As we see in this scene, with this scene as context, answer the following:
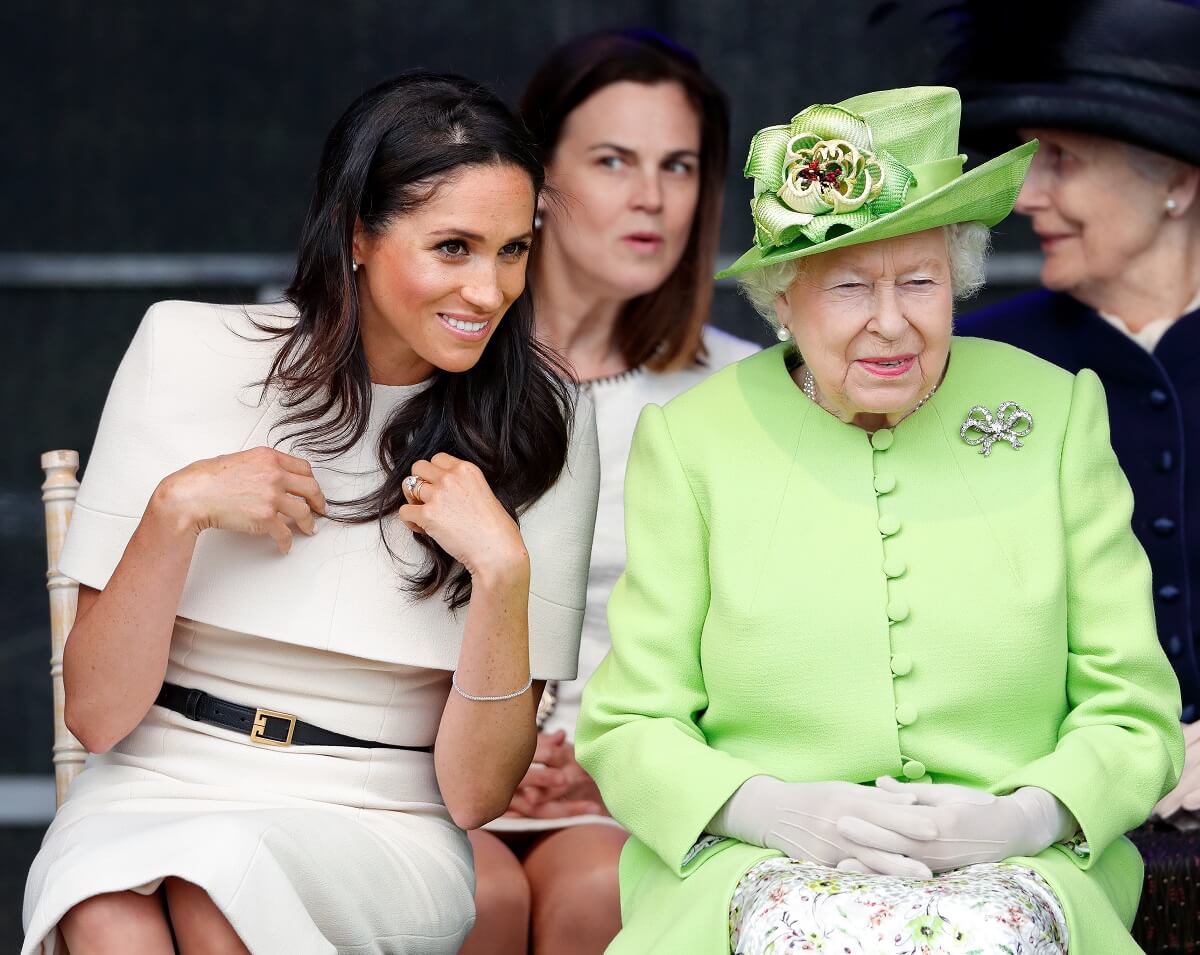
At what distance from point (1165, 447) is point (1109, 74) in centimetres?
75

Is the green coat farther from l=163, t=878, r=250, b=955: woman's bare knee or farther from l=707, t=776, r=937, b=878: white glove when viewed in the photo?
l=163, t=878, r=250, b=955: woman's bare knee

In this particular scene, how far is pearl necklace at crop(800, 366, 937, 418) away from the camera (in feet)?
10.0

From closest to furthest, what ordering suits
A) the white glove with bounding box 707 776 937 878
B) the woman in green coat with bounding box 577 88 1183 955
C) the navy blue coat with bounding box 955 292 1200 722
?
1. the white glove with bounding box 707 776 937 878
2. the woman in green coat with bounding box 577 88 1183 955
3. the navy blue coat with bounding box 955 292 1200 722

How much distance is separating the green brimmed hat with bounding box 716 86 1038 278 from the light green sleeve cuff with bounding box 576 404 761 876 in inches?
15.9

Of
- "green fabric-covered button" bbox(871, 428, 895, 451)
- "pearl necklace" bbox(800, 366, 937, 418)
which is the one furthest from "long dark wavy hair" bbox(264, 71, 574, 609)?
"green fabric-covered button" bbox(871, 428, 895, 451)

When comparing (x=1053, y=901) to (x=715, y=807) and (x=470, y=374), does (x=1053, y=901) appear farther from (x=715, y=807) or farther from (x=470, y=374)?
(x=470, y=374)

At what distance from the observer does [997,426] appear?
9.86ft

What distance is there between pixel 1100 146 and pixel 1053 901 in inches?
70.0

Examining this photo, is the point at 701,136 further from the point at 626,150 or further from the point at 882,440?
the point at 882,440

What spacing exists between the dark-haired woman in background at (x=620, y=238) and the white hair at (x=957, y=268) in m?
0.98

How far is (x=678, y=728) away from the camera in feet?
9.62

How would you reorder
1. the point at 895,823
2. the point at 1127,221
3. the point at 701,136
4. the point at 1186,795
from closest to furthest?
the point at 895,823 → the point at 1186,795 → the point at 1127,221 → the point at 701,136

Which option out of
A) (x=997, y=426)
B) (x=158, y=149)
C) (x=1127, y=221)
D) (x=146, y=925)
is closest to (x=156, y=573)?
(x=146, y=925)

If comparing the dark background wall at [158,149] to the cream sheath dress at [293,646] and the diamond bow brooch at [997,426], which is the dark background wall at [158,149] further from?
the diamond bow brooch at [997,426]
